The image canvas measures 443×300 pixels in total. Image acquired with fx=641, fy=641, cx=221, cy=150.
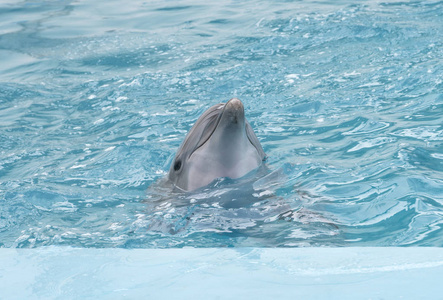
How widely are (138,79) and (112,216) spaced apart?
4476mm

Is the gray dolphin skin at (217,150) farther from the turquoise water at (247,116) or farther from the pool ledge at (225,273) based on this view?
the pool ledge at (225,273)

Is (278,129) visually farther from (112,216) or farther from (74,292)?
(74,292)

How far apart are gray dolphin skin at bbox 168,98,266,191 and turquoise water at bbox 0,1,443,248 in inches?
4.5

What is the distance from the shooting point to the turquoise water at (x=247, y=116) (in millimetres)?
4617

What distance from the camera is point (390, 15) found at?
37.2 ft

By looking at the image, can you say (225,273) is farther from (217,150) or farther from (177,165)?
(177,165)

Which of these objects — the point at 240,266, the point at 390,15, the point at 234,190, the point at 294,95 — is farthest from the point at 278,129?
the point at 390,15

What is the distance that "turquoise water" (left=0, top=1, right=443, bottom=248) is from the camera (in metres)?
4.62

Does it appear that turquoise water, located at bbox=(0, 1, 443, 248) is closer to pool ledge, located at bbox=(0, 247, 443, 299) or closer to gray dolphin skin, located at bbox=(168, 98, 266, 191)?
gray dolphin skin, located at bbox=(168, 98, 266, 191)

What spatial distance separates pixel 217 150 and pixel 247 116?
8.96 ft

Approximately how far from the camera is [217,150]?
4879mm

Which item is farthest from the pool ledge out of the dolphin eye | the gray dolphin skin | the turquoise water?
the dolphin eye

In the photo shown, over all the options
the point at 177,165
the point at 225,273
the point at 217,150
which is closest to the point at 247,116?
the point at 177,165

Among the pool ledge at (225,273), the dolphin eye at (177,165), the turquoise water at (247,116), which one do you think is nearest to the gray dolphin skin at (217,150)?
the dolphin eye at (177,165)
